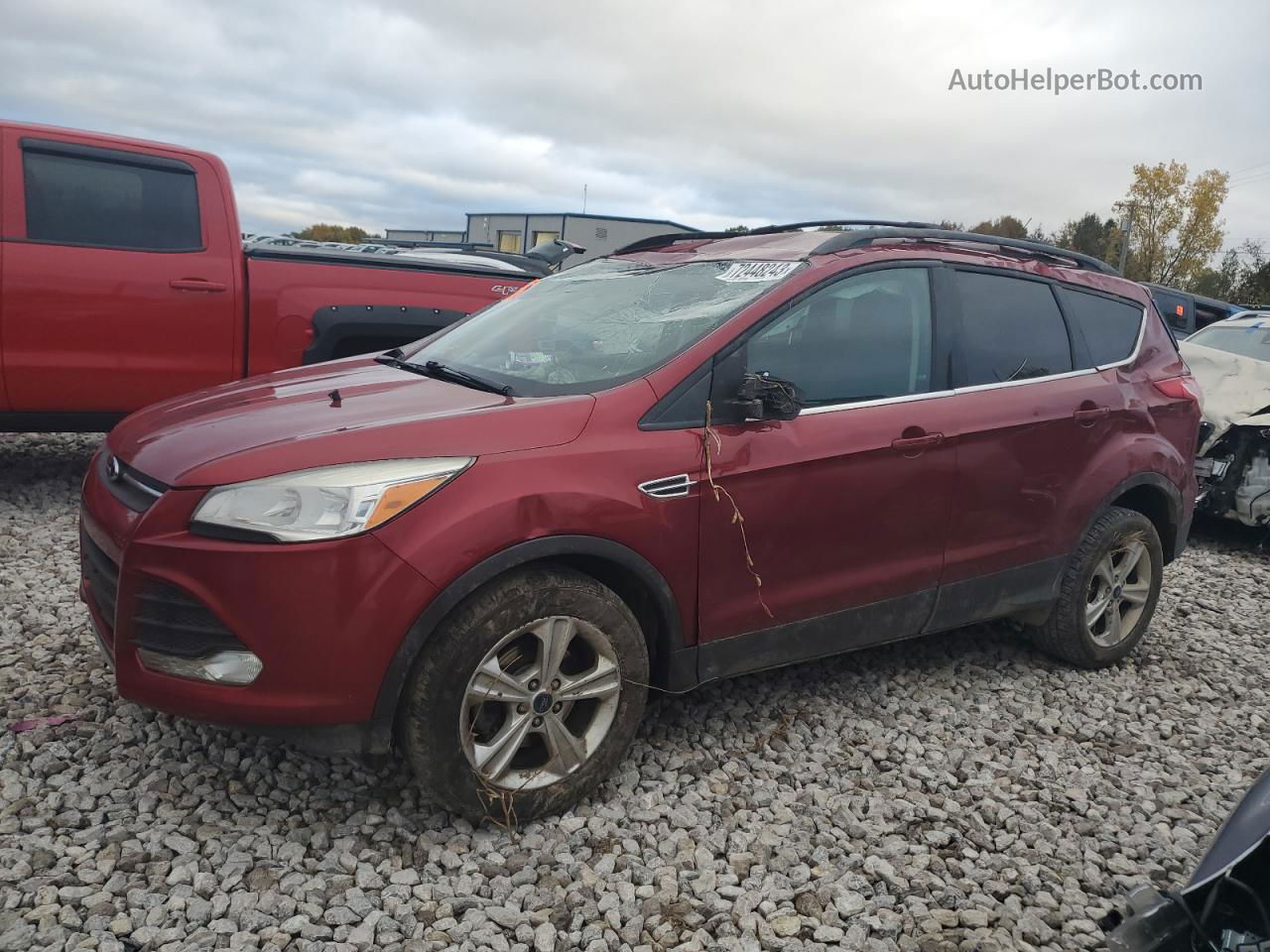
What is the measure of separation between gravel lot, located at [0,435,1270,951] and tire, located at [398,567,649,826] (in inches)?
6.3

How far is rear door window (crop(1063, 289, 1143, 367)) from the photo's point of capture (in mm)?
4160

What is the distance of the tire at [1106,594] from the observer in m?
4.14

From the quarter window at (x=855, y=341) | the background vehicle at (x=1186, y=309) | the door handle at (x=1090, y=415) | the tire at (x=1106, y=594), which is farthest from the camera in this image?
the background vehicle at (x=1186, y=309)

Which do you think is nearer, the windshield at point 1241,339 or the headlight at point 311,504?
the headlight at point 311,504

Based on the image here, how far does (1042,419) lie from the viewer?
3830mm

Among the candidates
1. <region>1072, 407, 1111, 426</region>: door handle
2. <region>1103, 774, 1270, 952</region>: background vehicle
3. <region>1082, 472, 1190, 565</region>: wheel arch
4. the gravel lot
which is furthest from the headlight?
<region>1082, 472, 1190, 565</region>: wheel arch

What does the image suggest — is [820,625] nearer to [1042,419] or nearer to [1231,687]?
[1042,419]

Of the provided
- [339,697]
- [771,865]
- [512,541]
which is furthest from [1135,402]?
[339,697]

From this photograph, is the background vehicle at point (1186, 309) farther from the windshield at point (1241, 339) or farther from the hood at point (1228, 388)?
the hood at point (1228, 388)

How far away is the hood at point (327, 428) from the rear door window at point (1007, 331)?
1700mm

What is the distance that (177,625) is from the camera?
2.50 meters

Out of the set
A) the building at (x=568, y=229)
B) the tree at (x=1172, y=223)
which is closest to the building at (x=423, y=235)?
the building at (x=568, y=229)

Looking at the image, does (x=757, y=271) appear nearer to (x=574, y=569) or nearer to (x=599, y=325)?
(x=599, y=325)

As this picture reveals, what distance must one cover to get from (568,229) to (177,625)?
39580mm
